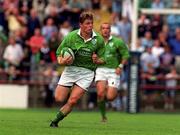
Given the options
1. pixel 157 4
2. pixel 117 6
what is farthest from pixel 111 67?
pixel 117 6

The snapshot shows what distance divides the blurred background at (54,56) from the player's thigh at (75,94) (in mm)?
12374

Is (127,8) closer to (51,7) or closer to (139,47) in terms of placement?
(139,47)

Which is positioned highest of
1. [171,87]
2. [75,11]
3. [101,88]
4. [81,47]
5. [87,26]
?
[75,11]

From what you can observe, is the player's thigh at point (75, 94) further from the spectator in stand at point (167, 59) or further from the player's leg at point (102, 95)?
the spectator in stand at point (167, 59)

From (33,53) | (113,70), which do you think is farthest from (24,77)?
(113,70)

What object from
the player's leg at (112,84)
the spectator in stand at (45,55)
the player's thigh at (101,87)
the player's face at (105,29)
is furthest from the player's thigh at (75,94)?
the spectator in stand at (45,55)

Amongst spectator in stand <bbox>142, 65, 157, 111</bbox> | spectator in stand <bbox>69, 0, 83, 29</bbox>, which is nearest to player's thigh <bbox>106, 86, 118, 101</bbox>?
spectator in stand <bbox>142, 65, 157, 111</bbox>

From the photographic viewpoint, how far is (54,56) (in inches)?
1140

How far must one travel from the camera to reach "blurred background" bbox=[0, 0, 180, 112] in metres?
28.7

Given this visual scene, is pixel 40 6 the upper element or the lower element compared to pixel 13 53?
upper

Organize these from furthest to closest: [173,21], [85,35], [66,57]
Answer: [173,21] < [85,35] < [66,57]

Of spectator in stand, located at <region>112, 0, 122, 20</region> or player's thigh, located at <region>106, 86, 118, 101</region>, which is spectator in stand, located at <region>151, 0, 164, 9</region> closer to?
spectator in stand, located at <region>112, 0, 122, 20</region>

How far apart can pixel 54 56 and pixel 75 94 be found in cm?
1334

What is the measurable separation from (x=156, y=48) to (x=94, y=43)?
13.2m
